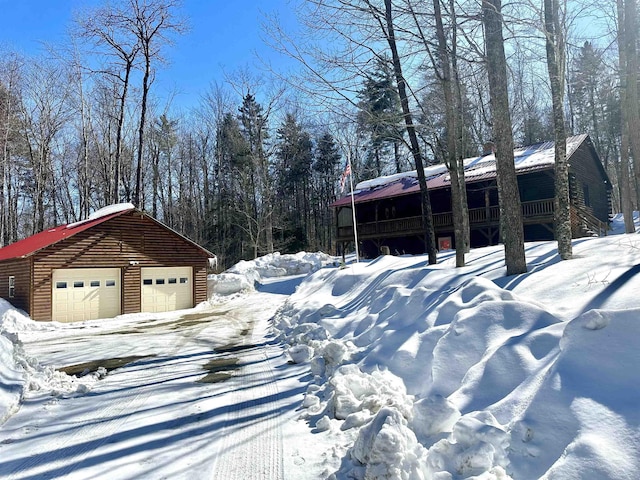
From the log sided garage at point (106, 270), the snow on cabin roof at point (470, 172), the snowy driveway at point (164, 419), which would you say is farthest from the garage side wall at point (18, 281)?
the snow on cabin roof at point (470, 172)

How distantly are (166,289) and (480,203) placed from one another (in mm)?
16885

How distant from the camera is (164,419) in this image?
418cm

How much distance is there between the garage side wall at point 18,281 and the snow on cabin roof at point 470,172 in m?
16.4

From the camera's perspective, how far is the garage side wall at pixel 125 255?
15195 millimetres

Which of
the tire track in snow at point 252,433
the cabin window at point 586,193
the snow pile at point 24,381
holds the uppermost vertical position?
the cabin window at point 586,193

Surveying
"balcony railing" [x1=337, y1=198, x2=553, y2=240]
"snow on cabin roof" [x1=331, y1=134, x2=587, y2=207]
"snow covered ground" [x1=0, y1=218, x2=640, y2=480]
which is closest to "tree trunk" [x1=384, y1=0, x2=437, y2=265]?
"snow covered ground" [x1=0, y1=218, x2=640, y2=480]

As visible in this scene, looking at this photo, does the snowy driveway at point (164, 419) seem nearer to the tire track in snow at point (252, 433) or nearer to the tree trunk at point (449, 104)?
the tire track in snow at point (252, 433)

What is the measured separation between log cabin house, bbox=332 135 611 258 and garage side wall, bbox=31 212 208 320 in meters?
9.84

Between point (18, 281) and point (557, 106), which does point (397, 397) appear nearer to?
point (557, 106)

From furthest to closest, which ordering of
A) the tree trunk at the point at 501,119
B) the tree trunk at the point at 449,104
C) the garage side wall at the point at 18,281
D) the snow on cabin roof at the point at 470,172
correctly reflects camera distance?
1. the snow on cabin roof at the point at 470,172
2. the garage side wall at the point at 18,281
3. the tree trunk at the point at 449,104
4. the tree trunk at the point at 501,119

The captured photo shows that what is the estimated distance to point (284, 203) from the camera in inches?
1559

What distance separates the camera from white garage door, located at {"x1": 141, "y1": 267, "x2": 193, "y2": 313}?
18047 millimetres

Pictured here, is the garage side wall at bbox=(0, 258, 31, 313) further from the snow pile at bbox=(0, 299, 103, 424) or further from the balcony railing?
the balcony railing

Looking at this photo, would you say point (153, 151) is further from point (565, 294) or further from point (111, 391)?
point (565, 294)
